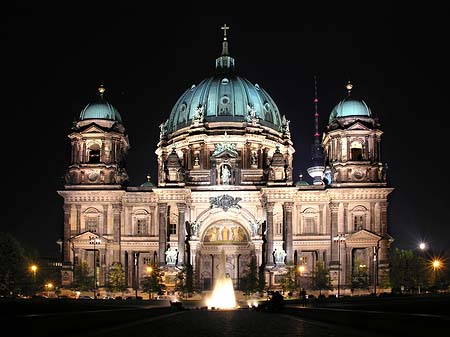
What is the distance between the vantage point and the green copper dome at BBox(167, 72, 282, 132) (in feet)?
453

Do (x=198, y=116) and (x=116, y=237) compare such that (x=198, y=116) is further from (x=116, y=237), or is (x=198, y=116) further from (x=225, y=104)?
(x=116, y=237)

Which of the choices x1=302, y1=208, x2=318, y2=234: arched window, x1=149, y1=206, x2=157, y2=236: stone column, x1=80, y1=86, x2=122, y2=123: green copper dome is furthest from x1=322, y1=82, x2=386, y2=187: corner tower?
x1=80, y1=86, x2=122, y2=123: green copper dome

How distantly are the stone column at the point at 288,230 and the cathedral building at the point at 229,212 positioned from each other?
13cm

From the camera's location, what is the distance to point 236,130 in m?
135

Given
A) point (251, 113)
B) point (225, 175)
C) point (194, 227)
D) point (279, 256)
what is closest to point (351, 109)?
point (251, 113)

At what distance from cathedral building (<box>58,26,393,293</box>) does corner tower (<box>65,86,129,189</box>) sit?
14 centimetres

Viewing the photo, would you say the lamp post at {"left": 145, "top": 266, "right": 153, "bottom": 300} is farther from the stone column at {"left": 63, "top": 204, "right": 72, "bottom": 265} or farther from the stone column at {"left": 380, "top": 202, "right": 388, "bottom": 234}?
the stone column at {"left": 380, "top": 202, "right": 388, "bottom": 234}

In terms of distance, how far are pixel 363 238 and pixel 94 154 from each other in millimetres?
38822

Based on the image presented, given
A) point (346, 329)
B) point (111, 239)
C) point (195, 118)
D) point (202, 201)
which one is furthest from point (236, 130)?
point (346, 329)

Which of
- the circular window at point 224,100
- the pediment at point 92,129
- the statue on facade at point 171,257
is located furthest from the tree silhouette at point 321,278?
the pediment at point 92,129

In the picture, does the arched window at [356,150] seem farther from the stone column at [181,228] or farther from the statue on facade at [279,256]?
the stone column at [181,228]

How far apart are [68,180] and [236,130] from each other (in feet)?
86.8

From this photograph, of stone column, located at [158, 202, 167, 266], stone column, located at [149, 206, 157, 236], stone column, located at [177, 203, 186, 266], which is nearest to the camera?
stone column, located at [177, 203, 186, 266]

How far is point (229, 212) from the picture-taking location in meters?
123
